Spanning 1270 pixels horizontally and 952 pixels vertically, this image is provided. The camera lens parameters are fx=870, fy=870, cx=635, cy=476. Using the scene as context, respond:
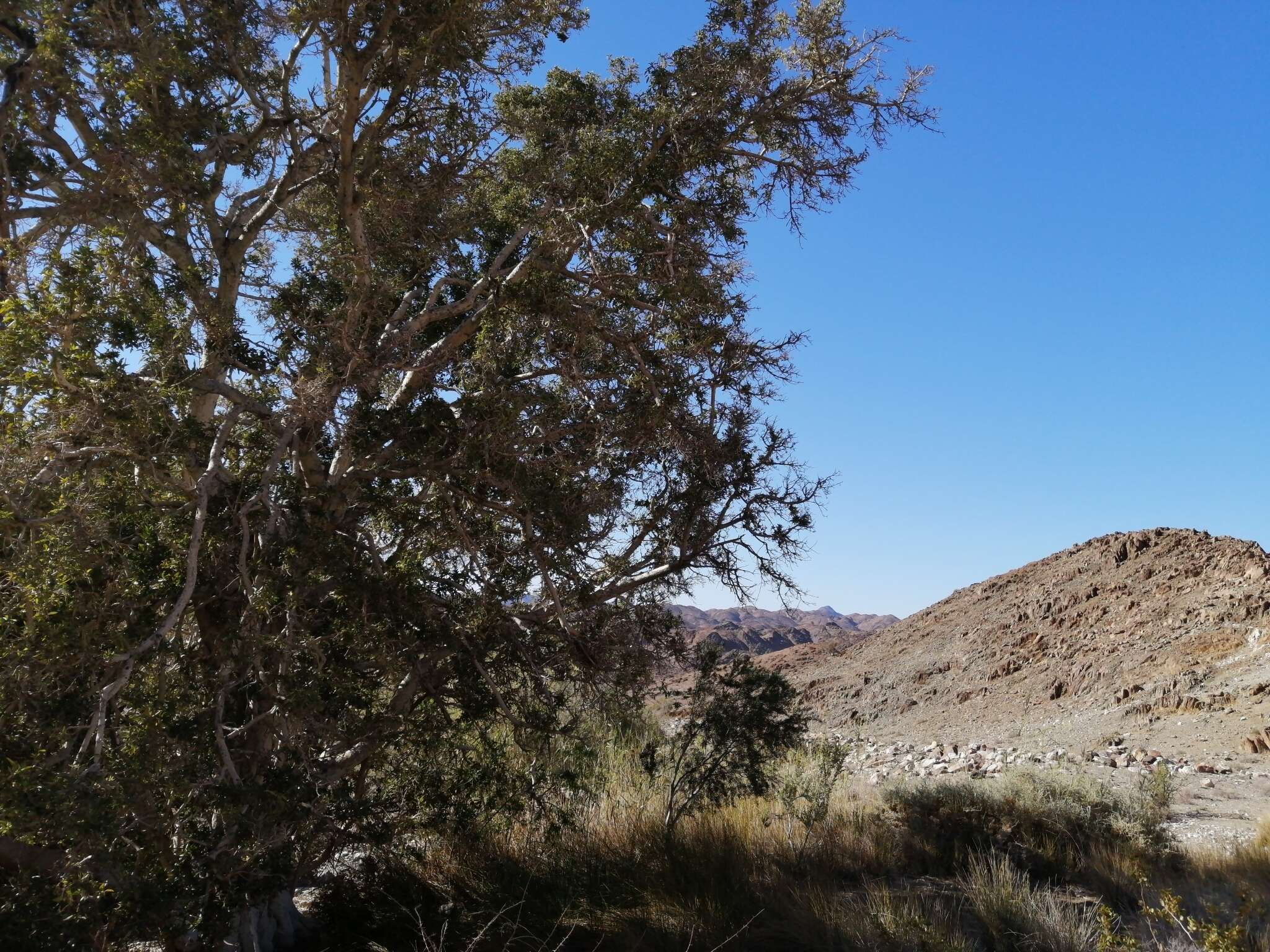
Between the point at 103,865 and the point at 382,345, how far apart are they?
3.13m

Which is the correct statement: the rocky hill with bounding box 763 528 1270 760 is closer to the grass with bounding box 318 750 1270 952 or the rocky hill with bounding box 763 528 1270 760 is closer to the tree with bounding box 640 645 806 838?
the grass with bounding box 318 750 1270 952

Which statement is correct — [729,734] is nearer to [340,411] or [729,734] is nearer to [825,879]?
[825,879]

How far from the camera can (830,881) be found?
6758 mm

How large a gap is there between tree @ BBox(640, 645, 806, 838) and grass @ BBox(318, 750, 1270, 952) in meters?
0.30

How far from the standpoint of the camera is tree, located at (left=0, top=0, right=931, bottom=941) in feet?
13.1

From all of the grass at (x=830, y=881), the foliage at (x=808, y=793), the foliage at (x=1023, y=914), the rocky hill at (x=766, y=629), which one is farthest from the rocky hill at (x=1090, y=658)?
the foliage at (x=1023, y=914)

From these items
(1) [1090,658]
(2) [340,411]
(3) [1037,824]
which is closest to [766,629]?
(1) [1090,658]

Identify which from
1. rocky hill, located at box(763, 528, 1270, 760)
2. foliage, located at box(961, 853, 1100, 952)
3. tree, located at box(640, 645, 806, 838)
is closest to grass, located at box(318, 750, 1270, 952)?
foliage, located at box(961, 853, 1100, 952)

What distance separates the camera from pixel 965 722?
18.9 metres

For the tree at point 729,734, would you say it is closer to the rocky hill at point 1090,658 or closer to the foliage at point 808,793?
the foliage at point 808,793

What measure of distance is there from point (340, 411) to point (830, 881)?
507 cm

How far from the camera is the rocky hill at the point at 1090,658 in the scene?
1542cm

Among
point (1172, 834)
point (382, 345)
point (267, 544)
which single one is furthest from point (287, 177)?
point (1172, 834)

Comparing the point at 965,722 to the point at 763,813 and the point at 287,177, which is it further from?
the point at 287,177
